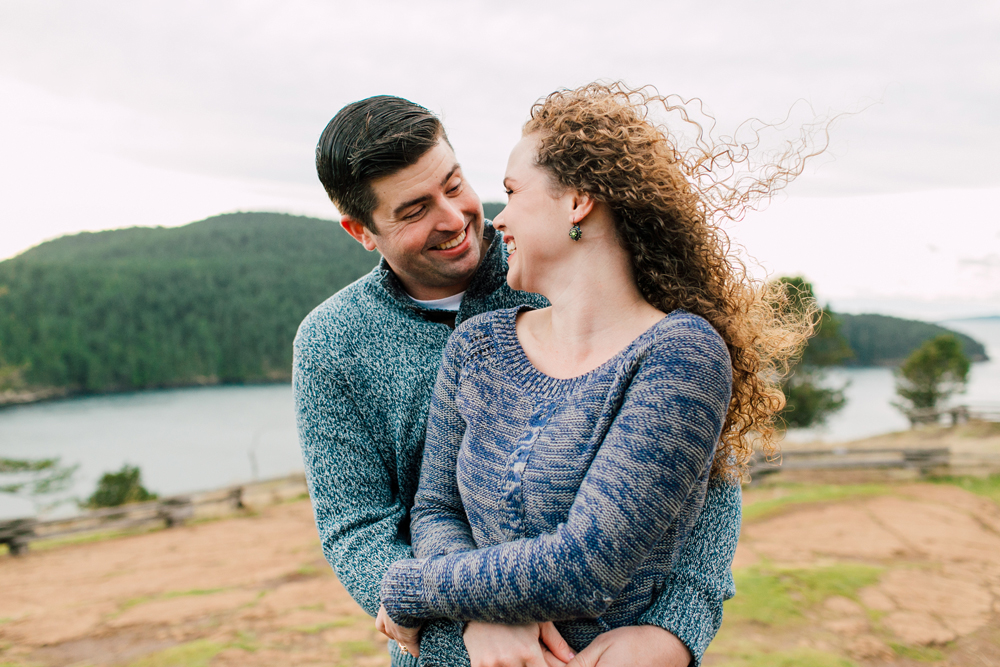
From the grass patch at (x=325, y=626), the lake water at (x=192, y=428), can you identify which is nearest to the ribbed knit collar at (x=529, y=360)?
the grass patch at (x=325, y=626)

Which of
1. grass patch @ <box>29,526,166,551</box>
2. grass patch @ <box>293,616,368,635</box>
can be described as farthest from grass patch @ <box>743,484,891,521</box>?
grass patch @ <box>29,526,166,551</box>

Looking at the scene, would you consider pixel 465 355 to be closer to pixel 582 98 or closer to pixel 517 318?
pixel 517 318

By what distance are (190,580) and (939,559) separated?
30.8 ft

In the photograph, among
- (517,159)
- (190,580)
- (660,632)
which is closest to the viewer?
(660,632)

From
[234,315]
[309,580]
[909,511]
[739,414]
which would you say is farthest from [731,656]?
[234,315]

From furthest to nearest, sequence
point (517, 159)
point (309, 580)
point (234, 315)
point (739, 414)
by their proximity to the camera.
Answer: point (234, 315), point (309, 580), point (739, 414), point (517, 159)

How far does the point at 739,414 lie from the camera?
1618mm

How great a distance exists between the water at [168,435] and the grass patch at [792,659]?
3015cm

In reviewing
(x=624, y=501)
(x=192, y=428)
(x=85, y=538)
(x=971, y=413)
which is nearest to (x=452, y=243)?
(x=624, y=501)

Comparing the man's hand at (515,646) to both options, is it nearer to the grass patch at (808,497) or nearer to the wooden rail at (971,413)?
the grass patch at (808,497)

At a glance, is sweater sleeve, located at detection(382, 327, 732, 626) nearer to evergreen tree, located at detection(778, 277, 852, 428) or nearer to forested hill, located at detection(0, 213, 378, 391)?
evergreen tree, located at detection(778, 277, 852, 428)

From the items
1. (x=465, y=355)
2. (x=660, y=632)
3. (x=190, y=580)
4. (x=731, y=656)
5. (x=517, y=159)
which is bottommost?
(x=190, y=580)

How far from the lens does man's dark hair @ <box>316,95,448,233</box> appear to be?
5.92ft

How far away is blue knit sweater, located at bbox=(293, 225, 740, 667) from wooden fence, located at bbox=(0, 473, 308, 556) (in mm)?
12265
